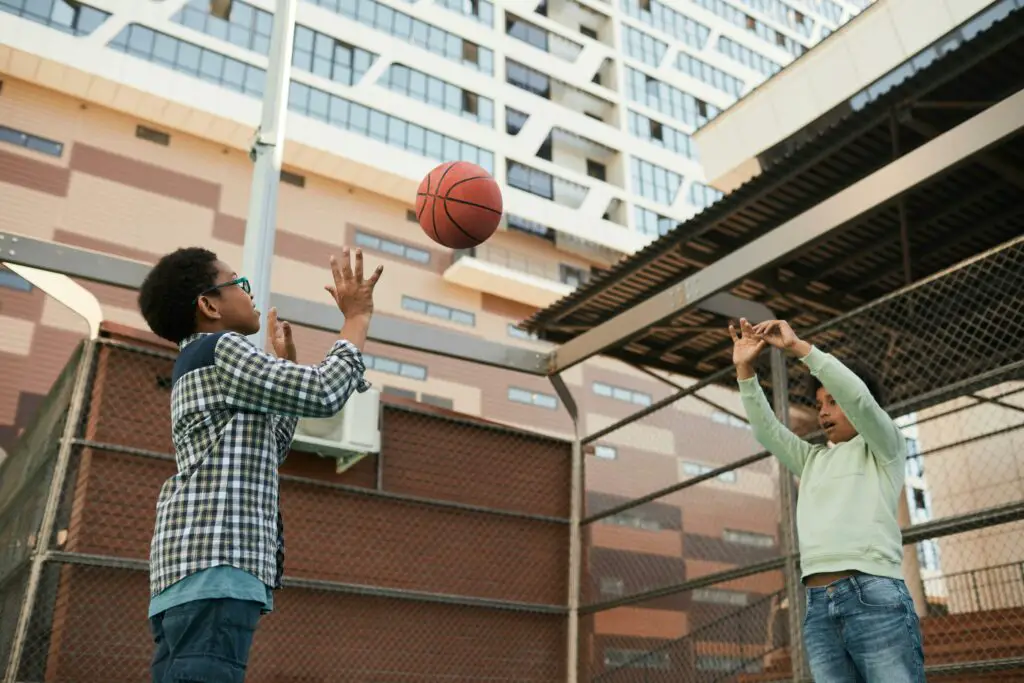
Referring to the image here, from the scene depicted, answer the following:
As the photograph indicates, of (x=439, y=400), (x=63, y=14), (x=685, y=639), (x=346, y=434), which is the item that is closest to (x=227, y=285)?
(x=346, y=434)

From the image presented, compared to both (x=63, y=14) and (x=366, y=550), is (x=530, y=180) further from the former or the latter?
(x=366, y=550)

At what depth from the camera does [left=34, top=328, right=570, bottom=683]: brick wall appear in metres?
6.12

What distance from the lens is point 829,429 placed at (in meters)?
3.81

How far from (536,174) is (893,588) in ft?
103

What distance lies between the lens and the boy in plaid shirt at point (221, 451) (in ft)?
7.91

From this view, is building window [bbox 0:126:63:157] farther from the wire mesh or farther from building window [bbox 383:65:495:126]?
the wire mesh

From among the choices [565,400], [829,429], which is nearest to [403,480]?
[565,400]

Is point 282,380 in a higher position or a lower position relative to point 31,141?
lower

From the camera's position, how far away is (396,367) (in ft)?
95.1

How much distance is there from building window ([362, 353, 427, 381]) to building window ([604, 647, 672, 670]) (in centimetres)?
2126

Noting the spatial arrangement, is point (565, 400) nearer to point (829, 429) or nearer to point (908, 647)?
point (829, 429)

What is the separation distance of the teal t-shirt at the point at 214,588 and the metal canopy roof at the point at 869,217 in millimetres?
5374

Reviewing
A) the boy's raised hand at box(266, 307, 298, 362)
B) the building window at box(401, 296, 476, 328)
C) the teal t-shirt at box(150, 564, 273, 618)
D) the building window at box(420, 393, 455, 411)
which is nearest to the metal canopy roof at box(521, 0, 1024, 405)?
the boy's raised hand at box(266, 307, 298, 362)

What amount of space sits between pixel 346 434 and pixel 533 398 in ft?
79.8
